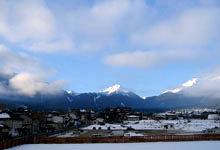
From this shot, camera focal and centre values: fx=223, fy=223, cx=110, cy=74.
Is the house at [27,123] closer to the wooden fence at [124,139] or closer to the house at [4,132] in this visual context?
the house at [4,132]

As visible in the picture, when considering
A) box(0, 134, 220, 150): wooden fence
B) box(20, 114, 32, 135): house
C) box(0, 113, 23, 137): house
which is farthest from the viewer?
box(20, 114, 32, 135): house

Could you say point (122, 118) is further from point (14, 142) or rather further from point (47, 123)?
point (14, 142)

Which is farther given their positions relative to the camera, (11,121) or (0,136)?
(11,121)

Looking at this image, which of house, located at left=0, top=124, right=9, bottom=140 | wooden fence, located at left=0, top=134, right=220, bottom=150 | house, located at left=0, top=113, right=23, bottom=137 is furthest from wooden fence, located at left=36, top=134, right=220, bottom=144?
house, located at left=0, top=113, right=23, bottom=137

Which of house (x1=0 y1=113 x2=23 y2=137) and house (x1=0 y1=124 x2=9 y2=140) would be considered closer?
house (x1=0 y1=124 x2=9 y2=140)

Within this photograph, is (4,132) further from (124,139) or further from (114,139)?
(124,139)

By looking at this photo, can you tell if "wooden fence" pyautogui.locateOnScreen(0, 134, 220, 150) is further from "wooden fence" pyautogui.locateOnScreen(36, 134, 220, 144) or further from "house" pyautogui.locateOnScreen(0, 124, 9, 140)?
"house" pyautogui.locateOnScreen(0, 124, 9, 140)

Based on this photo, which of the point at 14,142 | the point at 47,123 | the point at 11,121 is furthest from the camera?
the point at 47,123

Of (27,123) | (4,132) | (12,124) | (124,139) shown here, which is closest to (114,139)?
(124,139)

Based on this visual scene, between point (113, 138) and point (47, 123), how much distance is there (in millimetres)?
41693

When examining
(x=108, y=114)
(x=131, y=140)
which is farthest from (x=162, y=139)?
(x=108, y=114)

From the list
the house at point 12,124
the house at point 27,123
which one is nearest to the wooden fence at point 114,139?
the house at point 12,124

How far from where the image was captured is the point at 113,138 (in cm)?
3042

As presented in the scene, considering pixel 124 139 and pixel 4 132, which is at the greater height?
pixel 124 139
